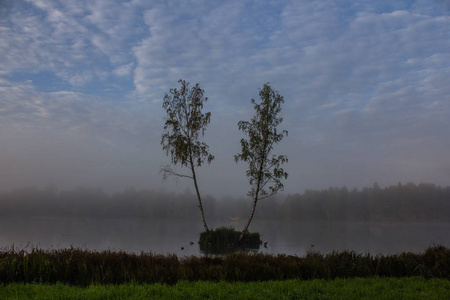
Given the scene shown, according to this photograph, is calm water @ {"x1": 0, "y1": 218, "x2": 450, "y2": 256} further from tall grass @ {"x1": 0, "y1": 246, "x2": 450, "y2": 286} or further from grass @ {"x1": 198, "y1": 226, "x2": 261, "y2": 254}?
tall grass @ {"x1": 0, "y1": 246, "x2": 450, "y2": 286}

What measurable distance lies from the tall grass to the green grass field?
42.1 inches

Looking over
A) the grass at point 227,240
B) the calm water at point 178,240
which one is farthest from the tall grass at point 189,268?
the grass at point 227,240

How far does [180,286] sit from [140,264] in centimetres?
296

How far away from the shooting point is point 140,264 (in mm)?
11047

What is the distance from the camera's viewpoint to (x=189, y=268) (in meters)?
10.2

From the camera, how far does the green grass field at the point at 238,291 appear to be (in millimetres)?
7582

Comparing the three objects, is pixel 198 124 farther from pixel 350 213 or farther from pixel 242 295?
pixel 350 213

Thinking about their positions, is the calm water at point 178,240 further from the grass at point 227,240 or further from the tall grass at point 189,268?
the tall grass at point 189,268

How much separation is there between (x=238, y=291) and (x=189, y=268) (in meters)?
2.53

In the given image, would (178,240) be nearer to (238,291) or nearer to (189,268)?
(189,268)

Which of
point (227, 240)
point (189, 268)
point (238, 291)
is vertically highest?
point (189, 268)

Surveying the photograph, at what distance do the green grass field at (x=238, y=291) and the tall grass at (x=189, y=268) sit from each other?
42.1 inches

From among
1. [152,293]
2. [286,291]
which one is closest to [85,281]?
[152,293]

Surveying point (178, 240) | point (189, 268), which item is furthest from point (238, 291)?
point (178, 240)
